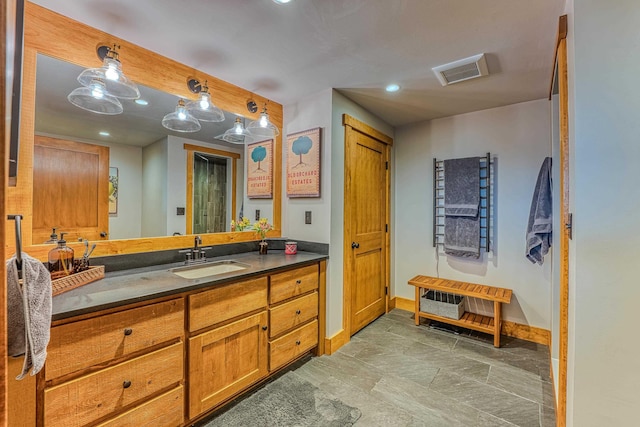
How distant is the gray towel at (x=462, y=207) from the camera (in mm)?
2949

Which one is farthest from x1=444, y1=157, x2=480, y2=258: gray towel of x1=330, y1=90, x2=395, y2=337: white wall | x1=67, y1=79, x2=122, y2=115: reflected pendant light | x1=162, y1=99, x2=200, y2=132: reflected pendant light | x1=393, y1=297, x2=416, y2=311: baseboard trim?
x1=67, y1=79, x2=122, y2=115: reflected pendant light

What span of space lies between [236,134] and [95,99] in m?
1.03

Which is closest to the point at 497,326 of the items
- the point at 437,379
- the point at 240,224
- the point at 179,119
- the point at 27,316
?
the point at 437,379

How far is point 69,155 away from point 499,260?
148 inches

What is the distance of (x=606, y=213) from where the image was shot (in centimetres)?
111

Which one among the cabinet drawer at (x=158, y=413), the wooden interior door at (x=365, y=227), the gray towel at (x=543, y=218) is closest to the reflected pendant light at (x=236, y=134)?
the wooden interior door at (x=365, y=227)

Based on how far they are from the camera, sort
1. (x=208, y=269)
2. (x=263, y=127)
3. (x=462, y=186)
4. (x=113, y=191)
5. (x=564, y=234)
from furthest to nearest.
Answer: (x=462, y=186) → (x=263, y=127) → (x=208, y=269) → (x=113, y=191) → (x=564, y=234)

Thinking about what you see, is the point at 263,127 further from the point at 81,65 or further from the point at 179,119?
the point at 81,65

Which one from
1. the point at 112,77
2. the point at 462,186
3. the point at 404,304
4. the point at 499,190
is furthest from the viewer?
the point at 404,304

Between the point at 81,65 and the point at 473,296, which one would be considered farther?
the point at 473,296

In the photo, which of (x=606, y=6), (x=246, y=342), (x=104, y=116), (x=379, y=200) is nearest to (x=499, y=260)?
(x=379, y=200)

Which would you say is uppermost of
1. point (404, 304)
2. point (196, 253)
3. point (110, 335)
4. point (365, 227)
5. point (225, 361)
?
point (365, 227)

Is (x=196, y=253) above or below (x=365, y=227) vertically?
below

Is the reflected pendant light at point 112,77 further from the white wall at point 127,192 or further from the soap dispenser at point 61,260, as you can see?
the soap dispenser at point 61,260
